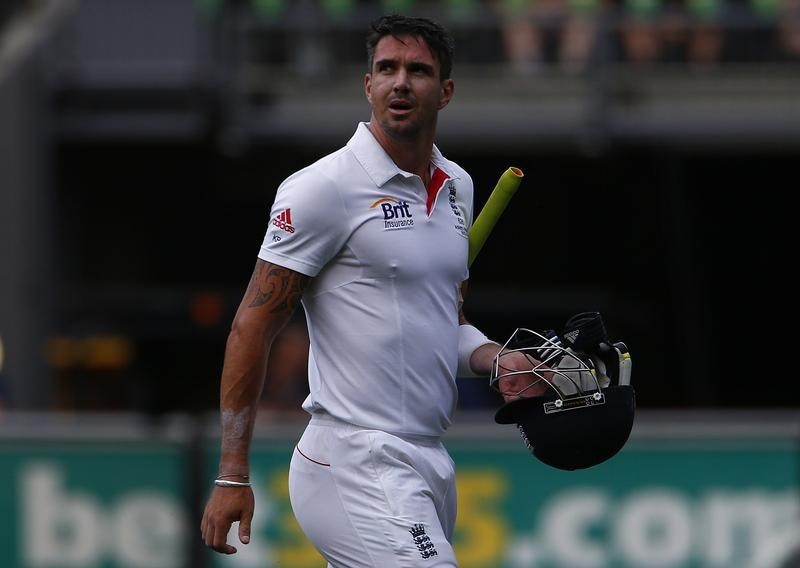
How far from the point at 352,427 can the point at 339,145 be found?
10.6m

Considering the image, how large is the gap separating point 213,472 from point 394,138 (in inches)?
202

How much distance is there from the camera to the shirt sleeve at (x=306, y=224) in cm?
461

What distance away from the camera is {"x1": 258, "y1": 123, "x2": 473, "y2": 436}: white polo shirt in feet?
15.2

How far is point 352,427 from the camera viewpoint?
4.75m

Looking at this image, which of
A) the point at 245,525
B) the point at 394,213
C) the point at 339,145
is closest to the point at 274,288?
the point at 394,213

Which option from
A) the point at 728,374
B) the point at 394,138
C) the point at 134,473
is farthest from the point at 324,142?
the point at 394,138

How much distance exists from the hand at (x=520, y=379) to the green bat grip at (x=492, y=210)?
0.41 meters

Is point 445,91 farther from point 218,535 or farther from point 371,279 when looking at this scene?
point 218,535

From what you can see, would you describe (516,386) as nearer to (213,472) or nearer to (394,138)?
(394,138)

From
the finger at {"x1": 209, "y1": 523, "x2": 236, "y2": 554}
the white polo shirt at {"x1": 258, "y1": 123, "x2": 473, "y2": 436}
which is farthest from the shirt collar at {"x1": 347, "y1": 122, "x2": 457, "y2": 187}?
the finger at {"x1": 209, "y1": 523, "x2": 236, "y2": 554}

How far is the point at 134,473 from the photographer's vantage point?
9672 millimetres

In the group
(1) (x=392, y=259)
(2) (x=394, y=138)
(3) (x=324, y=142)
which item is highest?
(3) (x=324, y=142)

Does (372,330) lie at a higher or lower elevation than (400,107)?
lower

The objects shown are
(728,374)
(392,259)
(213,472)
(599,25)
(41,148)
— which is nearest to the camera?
(392,259)
